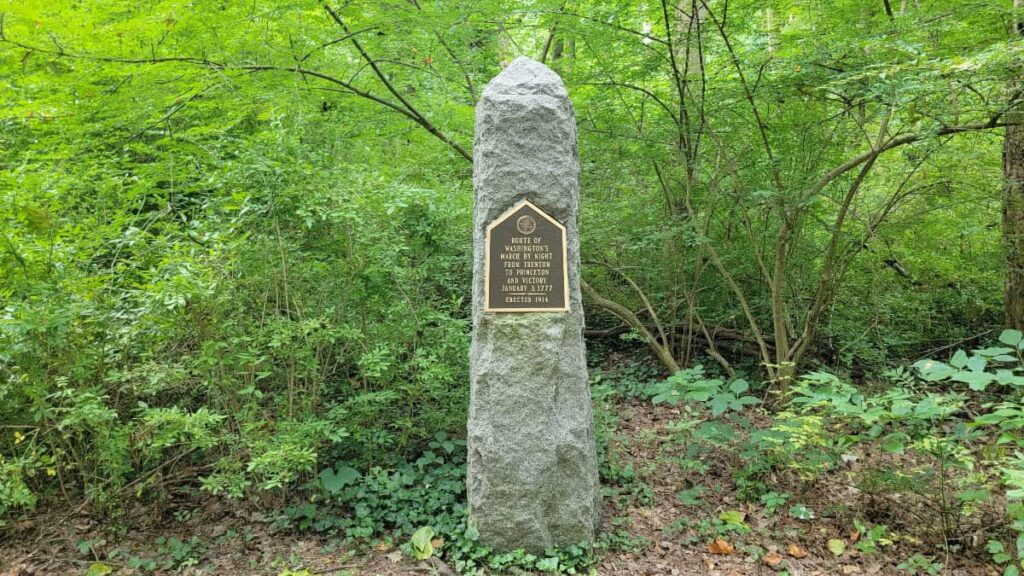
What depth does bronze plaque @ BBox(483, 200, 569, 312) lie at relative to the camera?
3.23 meters

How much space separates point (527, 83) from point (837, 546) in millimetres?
3091

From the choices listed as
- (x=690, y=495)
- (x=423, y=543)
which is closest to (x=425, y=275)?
(x=423, y=543)

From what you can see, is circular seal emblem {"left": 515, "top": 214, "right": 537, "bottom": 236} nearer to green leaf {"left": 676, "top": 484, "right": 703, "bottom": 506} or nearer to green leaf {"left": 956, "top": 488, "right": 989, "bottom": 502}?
green leaf {"left": 676, "top": 484, "right": 703, "bottom": 506}

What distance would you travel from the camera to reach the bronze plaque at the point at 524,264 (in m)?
3.23

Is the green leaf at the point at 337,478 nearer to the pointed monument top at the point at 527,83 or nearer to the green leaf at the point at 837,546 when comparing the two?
the pointed monument top at the point at 527,83

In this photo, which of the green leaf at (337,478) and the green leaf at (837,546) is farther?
the green leaf at (337,478)

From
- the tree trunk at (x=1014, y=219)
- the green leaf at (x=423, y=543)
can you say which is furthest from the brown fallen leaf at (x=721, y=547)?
the tree trunk at (x=1014, y=219)

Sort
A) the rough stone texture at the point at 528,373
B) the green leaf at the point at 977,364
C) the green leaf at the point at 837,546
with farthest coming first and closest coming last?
the green leaf at the point at 837,546 → the rough stone texture at the point at 528,373 → the green leaf at the point at 977,364

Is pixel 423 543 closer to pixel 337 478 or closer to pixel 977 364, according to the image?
pixel 337 478

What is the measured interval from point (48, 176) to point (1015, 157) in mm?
7040

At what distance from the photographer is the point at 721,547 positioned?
337cm

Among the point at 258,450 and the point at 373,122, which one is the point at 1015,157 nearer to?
the point at 373,122

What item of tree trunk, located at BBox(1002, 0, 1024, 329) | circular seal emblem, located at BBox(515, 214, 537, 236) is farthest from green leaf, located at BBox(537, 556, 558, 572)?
tree trunk, located at BBox(1002, 0, 1024, 329)

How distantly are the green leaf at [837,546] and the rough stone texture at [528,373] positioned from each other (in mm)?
1313
